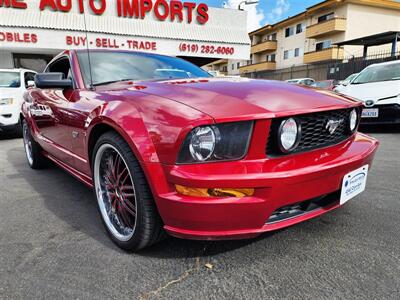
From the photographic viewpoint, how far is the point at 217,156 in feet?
4.66

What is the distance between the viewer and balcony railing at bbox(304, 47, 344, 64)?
1016 inches

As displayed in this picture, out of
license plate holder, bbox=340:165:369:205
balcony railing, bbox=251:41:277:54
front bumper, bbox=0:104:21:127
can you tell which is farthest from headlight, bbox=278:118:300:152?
balcony railing, bbox=251:41:277:54

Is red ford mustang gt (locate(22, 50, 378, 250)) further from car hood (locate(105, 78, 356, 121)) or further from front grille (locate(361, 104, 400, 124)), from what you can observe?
front grille (locate(361, 104, 400, 124))

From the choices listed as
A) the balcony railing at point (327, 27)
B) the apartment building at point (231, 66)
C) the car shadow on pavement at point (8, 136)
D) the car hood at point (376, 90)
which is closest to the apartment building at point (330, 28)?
the balcony railing at point (327, 27)

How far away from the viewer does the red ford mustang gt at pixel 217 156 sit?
1.39 meters

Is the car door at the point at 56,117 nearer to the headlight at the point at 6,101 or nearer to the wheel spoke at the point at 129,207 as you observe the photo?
the wheel spoke at the point at 129,207

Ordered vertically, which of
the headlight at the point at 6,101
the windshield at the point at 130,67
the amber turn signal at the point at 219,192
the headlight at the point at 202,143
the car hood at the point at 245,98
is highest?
the windshield at the point at 130,67

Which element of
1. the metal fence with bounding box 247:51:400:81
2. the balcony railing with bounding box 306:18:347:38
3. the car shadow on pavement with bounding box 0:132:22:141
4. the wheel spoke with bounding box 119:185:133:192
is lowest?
the car shadow on pavement with bounding box 0:132:22:141

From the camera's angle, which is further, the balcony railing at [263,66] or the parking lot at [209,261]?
the balcony railing at [263,66]

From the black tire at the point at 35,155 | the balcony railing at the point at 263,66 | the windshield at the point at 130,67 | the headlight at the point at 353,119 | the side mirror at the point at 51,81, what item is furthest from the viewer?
the balcony railing at the point at 263,66

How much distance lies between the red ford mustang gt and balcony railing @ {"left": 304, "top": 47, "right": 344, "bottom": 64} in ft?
88.5

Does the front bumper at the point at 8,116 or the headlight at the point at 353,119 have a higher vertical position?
the headlight at the point at 353,119

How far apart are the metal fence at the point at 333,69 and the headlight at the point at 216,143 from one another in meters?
15.3

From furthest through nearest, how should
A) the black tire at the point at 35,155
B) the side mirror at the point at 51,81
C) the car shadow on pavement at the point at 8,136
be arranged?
1. the car shadow on pavement at the point at 8,136
2. the black tire at the point at 35,155
3. the side mirror at the point at 51,81
